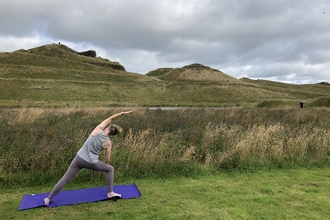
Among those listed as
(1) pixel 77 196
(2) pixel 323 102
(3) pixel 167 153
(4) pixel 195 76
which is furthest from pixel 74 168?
(4) pixel 195 76

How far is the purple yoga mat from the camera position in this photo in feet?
17.6

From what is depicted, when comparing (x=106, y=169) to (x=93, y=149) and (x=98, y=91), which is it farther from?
(x=98, y=91)

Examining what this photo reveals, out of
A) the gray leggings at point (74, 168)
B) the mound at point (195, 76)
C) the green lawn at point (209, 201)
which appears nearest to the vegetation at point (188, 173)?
the green lawn at point (209, 201)

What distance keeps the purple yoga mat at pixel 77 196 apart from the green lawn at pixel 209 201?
162mm

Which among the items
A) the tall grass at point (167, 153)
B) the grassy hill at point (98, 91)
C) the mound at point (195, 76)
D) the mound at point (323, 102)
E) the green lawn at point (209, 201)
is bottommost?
the green lawn at point (209, 201)

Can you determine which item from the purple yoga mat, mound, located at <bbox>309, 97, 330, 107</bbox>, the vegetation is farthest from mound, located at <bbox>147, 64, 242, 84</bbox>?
the purple yoga mat

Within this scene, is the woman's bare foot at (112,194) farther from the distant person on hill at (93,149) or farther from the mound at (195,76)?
the mound at (195,76)

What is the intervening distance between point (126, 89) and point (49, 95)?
19625mm

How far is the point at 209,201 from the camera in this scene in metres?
5.57

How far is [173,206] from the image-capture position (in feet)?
17.4

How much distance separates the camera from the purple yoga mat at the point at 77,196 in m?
5.36

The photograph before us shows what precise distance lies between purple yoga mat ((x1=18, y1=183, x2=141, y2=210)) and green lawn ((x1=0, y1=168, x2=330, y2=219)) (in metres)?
0.16

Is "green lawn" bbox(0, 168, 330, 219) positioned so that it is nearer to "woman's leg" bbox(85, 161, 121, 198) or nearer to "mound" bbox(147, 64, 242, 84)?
"woman's leg" bbox(85, 161, 121, 198)

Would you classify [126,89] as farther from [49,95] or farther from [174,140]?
[174,140]
